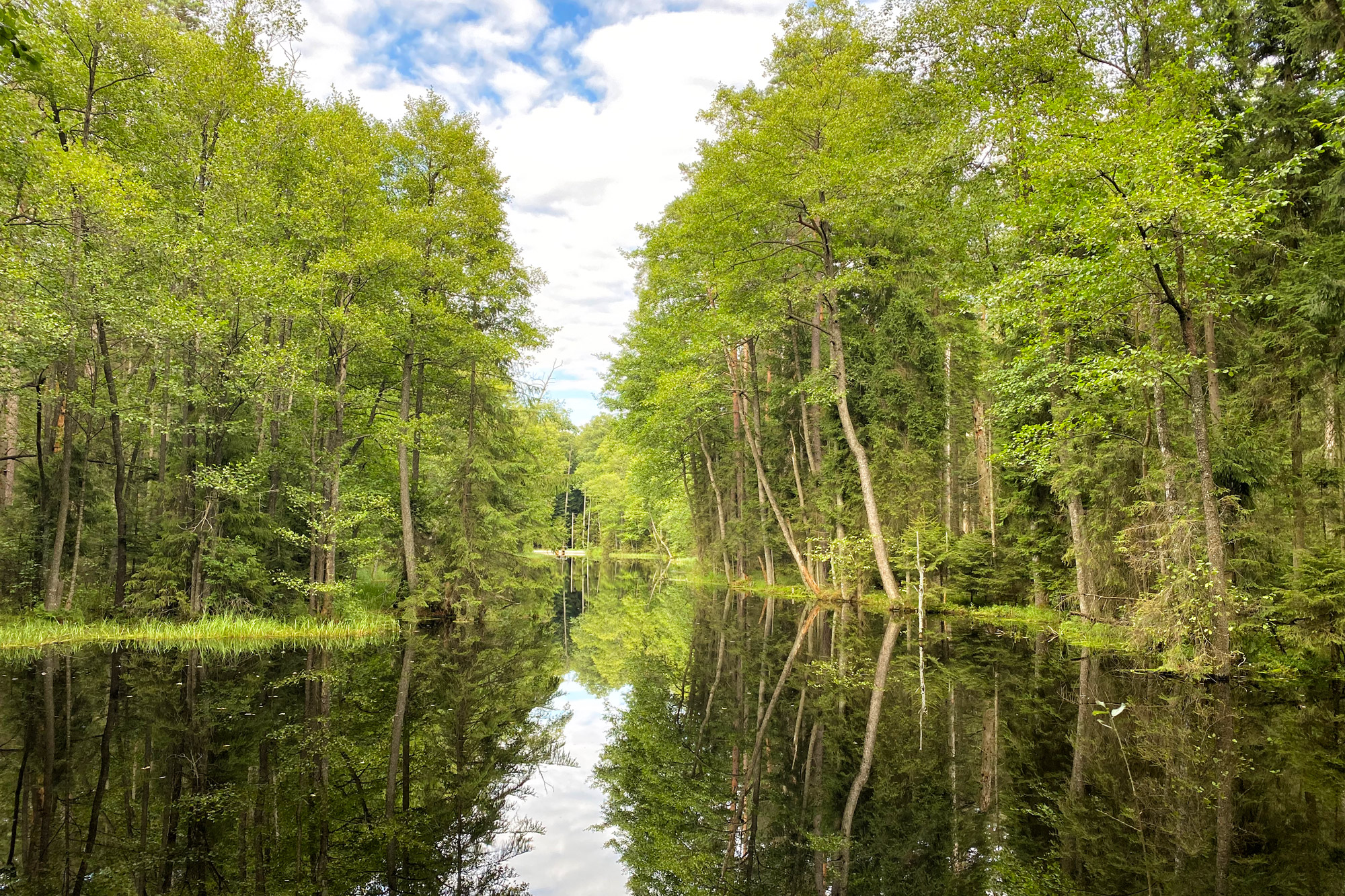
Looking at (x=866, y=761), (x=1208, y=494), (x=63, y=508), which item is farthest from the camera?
(x=63, y=508)

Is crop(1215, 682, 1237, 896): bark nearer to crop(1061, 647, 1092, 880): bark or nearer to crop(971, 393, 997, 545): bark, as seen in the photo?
crop(1061, 647, 1092, 880): bark

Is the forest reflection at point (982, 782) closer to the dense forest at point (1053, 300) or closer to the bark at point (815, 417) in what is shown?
the dense forest at point (1053, 300)

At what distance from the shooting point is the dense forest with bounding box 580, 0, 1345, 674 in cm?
1013

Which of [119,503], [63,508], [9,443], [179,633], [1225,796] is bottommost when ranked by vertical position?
[179,633]

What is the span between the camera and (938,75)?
51.3 feet

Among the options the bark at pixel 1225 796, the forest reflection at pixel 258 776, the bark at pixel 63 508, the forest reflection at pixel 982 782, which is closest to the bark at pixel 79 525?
the bark at pixel 63 508

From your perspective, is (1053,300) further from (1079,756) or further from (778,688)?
(778,688)

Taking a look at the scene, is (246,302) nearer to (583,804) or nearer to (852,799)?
(583,804)

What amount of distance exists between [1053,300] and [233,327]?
56.8 ft

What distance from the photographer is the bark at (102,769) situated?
4.28m

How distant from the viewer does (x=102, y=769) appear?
19.8ft

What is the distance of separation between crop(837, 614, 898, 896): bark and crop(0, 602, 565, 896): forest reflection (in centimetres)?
233

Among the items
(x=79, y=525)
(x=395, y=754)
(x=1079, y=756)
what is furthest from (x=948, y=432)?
(x=79, y=525)

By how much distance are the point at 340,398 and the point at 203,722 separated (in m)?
9.90
